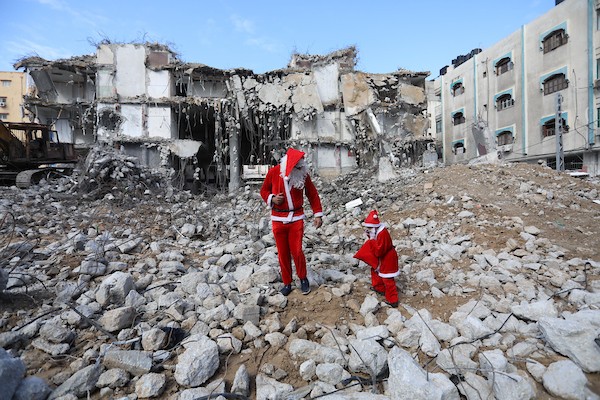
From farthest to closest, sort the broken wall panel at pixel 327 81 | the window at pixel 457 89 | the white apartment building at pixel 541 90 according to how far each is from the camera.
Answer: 1. the window at pixel 457 89
2. the white apartment building at pixel 541 90
3. the broken wall panel at pixel 327 81

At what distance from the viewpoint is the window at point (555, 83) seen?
687 inches

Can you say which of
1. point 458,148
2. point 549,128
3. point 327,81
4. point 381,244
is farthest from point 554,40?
point 381,244

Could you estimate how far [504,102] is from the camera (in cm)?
2127

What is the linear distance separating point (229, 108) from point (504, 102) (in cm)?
2017

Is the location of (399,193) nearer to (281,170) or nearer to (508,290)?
(508,290)

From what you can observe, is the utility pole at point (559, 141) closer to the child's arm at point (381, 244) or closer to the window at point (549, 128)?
the window at point (549, 128)

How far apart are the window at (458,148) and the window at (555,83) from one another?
6.96 metres

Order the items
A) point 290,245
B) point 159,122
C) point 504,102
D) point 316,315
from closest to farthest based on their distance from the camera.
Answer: point 316,315 < point 290,245 < point 159,122 < point 504,102

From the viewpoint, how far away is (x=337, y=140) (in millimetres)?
12734

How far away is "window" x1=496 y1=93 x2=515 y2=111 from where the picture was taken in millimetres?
20675

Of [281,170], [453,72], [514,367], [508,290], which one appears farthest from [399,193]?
[453,72]

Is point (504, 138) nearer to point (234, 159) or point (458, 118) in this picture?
point (458, 118)

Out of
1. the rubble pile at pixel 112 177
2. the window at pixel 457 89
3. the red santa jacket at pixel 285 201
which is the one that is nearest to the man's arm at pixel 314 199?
the red santa jacket at pixel 285 201

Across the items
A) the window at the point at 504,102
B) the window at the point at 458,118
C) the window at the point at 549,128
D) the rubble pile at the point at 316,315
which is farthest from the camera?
the window at the point at 458,118
